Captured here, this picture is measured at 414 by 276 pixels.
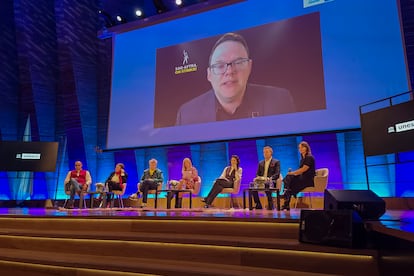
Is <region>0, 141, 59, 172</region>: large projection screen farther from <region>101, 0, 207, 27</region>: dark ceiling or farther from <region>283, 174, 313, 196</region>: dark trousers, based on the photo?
<region>283, 174, 313, 196</region>: dark trousers

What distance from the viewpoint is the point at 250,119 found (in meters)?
6.24

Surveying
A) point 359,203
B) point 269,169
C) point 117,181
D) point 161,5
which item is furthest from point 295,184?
point 161,5

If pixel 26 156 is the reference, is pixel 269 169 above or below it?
below

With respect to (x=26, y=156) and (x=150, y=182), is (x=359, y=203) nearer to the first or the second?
(x=150, y=182)

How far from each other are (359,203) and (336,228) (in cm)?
45

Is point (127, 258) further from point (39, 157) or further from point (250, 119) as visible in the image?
point (39, 157)

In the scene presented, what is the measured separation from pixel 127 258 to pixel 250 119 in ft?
13.3

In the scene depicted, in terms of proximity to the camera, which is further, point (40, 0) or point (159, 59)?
point (40, 0)

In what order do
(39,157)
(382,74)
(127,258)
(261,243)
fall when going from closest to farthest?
Result: (261,243) → (127,258) → (382,74) → (39,157)

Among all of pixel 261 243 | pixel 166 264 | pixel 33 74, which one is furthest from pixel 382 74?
pixel 33 74

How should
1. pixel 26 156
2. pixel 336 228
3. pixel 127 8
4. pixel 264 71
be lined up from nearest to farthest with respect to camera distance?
1. pixel 336 228
2. pixel 264 71
3. pixel 26 156
4. pixel 127 8

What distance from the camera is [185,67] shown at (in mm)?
7059


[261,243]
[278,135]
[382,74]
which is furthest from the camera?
[278,135]

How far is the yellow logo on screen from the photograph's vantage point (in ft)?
22.9
